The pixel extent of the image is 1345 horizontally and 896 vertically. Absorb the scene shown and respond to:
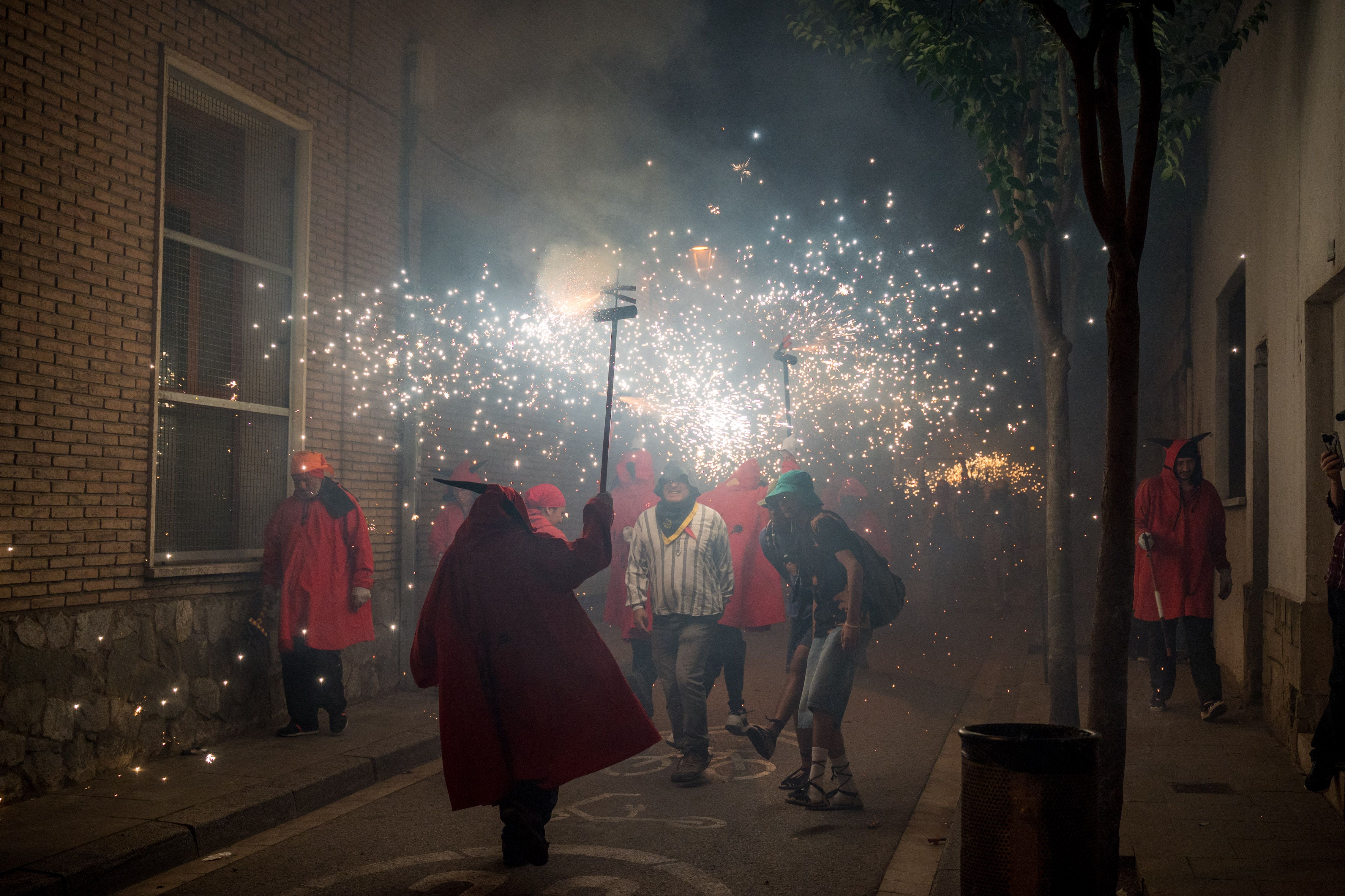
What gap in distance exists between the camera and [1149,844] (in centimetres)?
472

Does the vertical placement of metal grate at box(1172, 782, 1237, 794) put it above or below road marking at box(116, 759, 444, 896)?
above

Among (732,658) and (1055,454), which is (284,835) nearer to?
(732,658)

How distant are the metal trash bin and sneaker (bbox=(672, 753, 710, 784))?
2.99 meters

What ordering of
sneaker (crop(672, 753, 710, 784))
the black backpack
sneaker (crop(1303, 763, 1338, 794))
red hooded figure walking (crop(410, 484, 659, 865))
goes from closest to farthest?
1. red hooded figure walking (crop(410, 484, 659, 865))
2. sneaker (crop(1303, 763, 1338, 794))
3. the black backpack
4. sneaker (crop(672, 753, 710, 784))

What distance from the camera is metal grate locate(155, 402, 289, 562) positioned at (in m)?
7.56

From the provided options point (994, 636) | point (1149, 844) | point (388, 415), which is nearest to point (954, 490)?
point (994, 636)

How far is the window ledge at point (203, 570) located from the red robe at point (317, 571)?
10 cm

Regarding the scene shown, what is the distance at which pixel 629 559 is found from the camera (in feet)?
24.5

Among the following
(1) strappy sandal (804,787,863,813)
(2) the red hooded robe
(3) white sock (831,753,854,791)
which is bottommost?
(1) strappy sandal (804,787,863,813)

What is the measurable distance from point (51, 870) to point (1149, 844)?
495 cm

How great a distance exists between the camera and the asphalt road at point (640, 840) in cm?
473

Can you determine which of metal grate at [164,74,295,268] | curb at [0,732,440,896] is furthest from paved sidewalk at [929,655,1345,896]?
metal grate at [164,74,295,268]

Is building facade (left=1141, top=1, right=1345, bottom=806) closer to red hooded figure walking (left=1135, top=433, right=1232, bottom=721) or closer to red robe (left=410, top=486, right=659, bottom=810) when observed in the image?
red hooded figure walking (left=1135, top=433, right=1232, bottom=721)

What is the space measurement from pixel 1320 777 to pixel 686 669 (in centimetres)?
353
